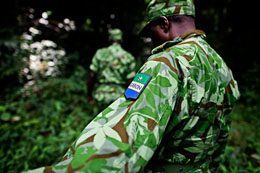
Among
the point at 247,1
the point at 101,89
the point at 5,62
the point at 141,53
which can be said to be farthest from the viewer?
the point at 141,53

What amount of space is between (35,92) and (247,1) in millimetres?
6928

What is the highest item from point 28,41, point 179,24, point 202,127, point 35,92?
point 28,41

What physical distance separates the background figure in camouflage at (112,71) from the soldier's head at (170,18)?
1936mm

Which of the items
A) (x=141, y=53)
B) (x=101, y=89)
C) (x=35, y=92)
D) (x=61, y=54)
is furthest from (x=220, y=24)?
(x=35, y=92)

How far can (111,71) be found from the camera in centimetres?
289

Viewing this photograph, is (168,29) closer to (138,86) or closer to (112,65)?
(138,86)

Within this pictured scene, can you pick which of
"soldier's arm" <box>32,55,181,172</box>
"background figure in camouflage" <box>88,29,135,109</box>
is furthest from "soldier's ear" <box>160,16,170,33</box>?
"background figure in camouflage" <box>88,29,135,109</box>

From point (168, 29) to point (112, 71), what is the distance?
2024 mm

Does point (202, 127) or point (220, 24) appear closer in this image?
point (202, 127)

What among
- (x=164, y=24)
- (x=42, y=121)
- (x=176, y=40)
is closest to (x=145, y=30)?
(x=164, y=24)

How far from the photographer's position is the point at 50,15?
4.63 m

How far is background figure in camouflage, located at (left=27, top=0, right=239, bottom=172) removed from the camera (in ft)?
1.82

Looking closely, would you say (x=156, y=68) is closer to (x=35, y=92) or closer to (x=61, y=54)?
(x=35, y=92)

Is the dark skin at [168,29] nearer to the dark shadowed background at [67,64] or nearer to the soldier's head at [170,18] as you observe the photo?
the soldier's head at [170,18]
